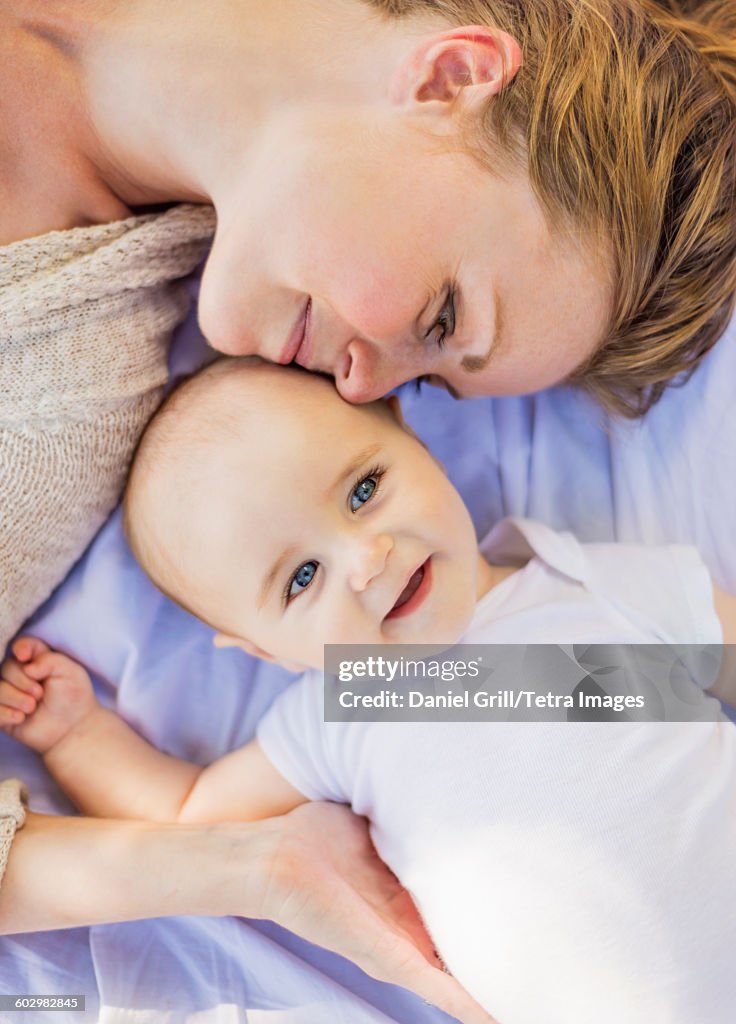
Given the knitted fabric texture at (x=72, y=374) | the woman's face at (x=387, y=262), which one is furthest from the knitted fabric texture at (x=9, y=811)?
the woman's face at (x=387, y=262)

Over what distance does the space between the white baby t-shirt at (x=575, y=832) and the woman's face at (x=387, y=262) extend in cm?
40

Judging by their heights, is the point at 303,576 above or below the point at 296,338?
below

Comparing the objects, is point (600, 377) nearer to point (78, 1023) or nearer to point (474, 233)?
point (474, 233)

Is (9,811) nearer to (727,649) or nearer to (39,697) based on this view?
(39,697)

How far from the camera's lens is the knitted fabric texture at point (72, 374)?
1.19 m

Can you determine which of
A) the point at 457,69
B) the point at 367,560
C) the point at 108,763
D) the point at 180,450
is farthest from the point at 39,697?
the point at 457,69

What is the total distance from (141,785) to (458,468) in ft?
2.24

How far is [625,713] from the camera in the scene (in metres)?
1.17

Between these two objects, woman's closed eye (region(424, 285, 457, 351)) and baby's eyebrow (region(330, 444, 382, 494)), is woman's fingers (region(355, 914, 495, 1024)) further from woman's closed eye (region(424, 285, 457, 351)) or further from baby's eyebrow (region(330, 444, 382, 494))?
woman's closed eye (region(424, 285, 457, 351))

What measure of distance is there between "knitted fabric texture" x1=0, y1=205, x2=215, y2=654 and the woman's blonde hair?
18.1 inches

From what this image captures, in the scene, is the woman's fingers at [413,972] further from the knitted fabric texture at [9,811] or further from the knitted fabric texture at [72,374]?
the knitted fabric texture at [72,374]

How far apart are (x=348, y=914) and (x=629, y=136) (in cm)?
102

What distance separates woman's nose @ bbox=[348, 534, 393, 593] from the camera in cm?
109

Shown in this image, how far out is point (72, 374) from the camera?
4.00 ft
